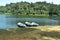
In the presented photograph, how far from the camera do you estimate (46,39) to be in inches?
1382

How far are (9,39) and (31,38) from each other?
14.3ft

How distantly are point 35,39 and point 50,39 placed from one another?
2922 millimetres

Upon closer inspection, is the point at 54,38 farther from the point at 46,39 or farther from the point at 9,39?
the point at 9,39

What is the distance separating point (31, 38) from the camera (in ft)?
119

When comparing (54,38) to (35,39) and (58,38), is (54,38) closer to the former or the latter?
(58,38)

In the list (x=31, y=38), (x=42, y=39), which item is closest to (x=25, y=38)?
(x=31, y=38)

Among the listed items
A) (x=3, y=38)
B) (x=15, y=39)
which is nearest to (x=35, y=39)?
(x=15, y=39)

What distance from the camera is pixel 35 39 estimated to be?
35250mm

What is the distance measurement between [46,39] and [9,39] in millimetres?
7064

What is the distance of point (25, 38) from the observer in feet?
118

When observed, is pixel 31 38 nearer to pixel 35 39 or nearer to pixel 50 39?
pixel 35 39

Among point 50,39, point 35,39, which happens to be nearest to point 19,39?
point 35,39

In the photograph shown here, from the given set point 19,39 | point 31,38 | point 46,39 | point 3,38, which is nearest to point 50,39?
point 46,39

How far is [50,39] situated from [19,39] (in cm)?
598
